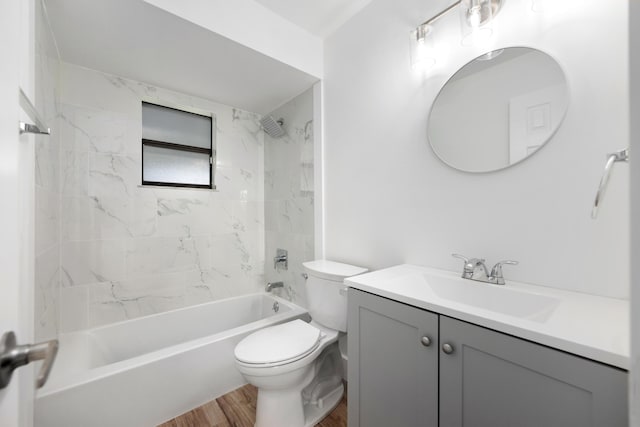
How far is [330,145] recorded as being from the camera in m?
1.98

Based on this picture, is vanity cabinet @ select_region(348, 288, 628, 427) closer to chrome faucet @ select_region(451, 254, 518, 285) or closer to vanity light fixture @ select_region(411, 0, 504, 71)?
chrome faucet @ select_region(451, 254, 518, 285)

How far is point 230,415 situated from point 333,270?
40.4 inches

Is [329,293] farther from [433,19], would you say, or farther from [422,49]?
[433,19]

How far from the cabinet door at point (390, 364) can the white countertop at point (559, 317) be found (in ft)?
0.15

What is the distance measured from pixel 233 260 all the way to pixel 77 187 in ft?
4.12

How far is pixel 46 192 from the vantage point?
135 cm

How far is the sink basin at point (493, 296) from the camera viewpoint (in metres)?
0.95

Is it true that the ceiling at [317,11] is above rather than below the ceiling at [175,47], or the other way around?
above

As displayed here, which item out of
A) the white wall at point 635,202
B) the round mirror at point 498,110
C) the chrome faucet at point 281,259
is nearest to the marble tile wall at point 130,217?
the chrome faucet at point 281,259

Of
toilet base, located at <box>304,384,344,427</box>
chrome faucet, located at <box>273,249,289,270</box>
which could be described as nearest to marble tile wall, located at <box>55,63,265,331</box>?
chrome faucet, located at <box>273,249,289,270</box>

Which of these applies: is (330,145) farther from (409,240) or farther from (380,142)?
(409,240)

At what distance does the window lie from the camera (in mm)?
2143

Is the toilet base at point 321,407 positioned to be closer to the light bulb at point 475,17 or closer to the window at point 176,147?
the window at point 176,147

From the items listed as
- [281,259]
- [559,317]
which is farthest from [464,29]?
[281,259]
